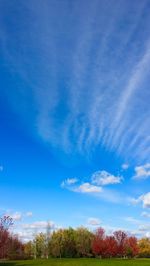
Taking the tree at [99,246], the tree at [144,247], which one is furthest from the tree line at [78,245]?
the tree at [144,247]

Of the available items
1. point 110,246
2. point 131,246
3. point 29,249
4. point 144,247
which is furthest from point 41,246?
point 144,247

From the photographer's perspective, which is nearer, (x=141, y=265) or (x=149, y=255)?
(x=141, y=265)

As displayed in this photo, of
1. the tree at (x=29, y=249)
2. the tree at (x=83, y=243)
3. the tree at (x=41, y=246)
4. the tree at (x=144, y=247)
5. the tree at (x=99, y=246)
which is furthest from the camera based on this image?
the tree at (x=144, y=247)

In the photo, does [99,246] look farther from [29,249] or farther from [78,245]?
[29,249]

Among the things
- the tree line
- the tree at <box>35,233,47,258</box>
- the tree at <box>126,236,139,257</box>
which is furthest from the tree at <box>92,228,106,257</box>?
the tree at <box>35,233,47,258</box>

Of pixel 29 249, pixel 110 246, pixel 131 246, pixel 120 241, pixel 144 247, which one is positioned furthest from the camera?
pixel 144 247

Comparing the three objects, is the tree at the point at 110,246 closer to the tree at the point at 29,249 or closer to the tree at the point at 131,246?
the tree at the point at 131,246

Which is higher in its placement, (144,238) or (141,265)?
(144,238)

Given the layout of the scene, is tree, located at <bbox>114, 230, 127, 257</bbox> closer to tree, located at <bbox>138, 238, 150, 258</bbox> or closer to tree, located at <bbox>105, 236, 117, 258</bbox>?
tree, located at <bbox>105, 236, 117, 258</bbox>

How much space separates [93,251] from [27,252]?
3309cm

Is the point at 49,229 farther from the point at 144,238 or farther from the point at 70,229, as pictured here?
the point at 144,238

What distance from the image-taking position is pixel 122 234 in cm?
13825

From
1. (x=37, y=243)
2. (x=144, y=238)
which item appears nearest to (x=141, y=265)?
(x=37, y=243)

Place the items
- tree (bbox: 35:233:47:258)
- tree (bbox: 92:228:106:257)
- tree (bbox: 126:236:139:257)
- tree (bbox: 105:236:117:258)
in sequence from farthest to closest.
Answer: tree (bbox: 126:236:139:257) → tree (bbox: 35:233:47:258) → tree (bbox: 105:236:117:258) → tree (bbox: 92:228:106:257)
